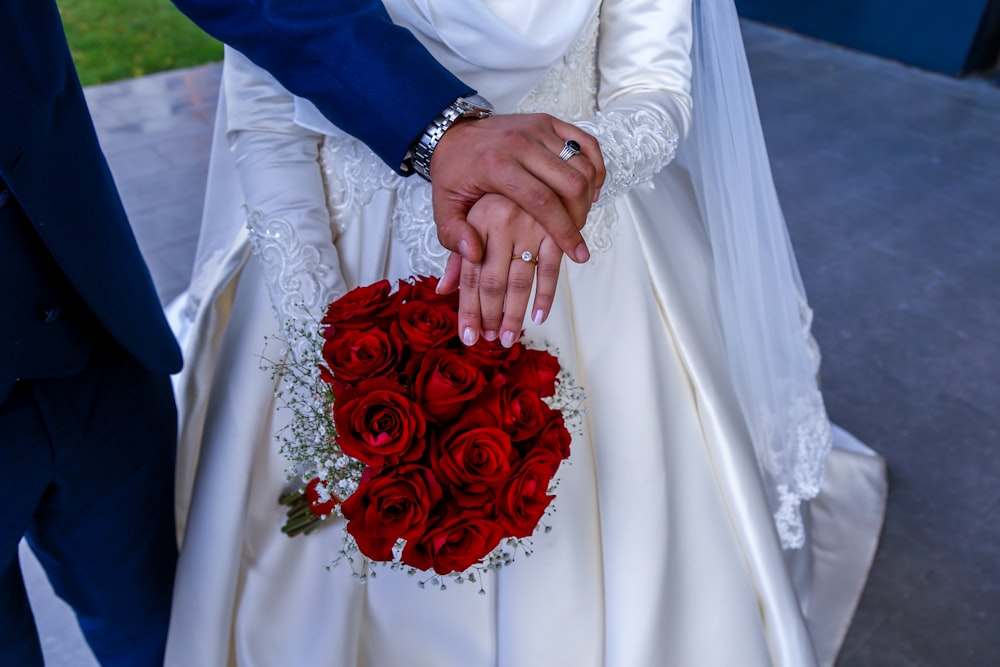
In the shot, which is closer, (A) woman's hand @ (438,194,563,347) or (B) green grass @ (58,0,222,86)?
(A) woman's hand @ (438,194,563,347)

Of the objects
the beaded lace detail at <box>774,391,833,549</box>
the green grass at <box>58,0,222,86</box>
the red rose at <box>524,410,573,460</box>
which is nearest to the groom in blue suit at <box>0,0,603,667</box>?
the red rose at <box>524,410,573,460</box>

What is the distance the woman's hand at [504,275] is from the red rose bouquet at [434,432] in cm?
3

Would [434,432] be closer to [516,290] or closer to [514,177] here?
[516,290]

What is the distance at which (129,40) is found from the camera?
5.31 metres

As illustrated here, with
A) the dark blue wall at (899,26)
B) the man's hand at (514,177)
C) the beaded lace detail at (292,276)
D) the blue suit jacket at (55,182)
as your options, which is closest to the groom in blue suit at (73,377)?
the blue suit jacket at (55,182)

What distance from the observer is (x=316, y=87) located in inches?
41.4

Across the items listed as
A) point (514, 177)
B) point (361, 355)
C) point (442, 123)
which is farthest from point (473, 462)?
point (442, 123)

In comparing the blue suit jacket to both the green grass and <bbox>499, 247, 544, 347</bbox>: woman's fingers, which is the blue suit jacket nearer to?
<bbox>499, 247, 544, 347</bbox>: woman's fingers

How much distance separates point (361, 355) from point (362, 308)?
74 millimetres

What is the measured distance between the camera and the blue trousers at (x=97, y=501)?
3.46ft

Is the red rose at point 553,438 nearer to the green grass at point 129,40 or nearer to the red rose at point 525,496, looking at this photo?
the red rose at point 525,496

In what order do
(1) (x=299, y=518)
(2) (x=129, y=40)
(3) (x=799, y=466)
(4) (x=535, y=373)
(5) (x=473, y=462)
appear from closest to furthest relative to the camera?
(5) (x=473, y=462) < (4) (x=535, y=373) < (1) (x=299, y=518) < (3) (x=799, y=466) < (2) (x=129, y=40)

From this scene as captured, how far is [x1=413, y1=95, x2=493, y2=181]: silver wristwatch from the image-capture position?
3.30ft

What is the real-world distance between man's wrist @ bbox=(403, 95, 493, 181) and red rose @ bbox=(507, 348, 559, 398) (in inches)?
10.2
